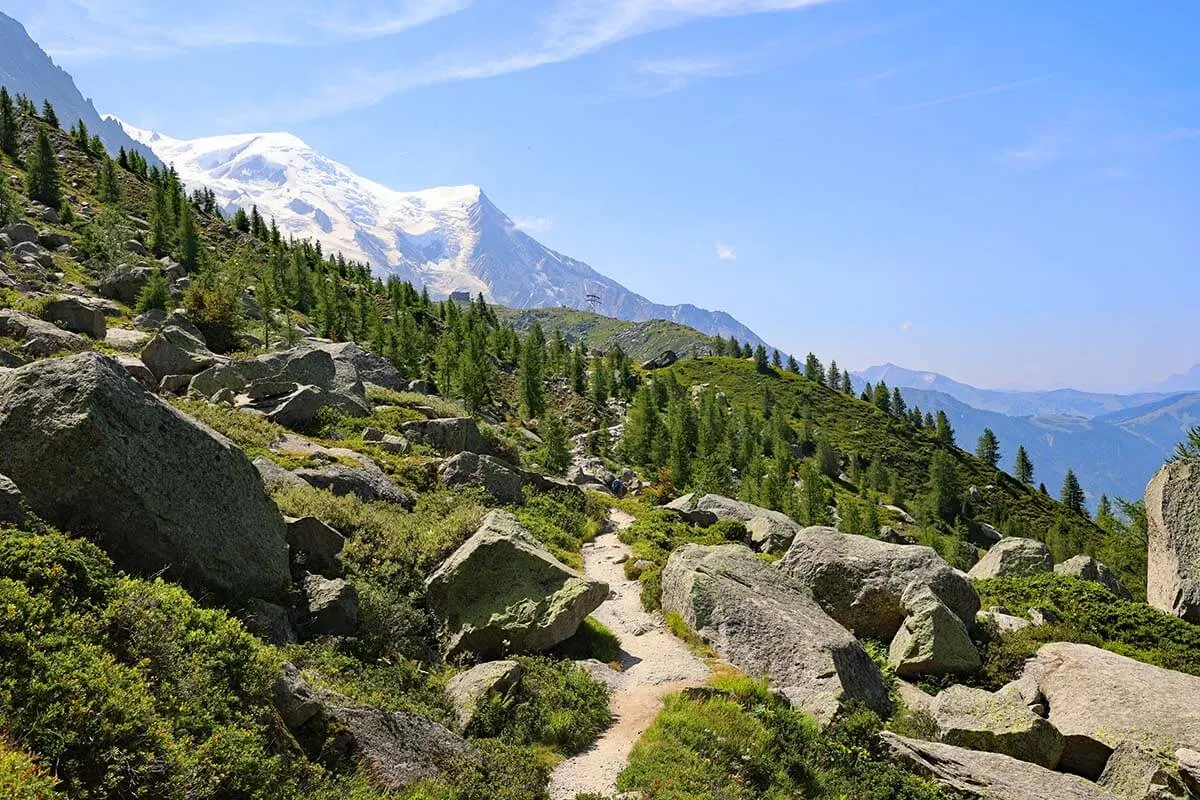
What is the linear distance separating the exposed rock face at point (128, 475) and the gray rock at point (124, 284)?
46255 mm

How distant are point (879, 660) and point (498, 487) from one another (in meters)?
17.4

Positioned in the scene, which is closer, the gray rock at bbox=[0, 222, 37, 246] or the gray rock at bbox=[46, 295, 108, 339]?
the gray rock at bbox=[46, 295, 108, 339]

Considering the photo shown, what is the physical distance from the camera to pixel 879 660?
2303 centimetres

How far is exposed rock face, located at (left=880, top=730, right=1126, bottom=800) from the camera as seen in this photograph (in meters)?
14.6

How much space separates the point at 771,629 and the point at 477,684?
9481 mm

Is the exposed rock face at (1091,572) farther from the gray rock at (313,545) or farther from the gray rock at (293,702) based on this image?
the gray rock at (293,702)

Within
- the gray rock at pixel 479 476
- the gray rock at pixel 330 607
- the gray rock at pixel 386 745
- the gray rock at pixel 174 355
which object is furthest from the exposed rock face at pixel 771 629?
the gray rock at pixel 174 355

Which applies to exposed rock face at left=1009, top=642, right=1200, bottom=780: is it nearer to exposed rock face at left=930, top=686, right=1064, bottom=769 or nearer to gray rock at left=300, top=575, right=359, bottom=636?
exposed rock face at left=930, top=686, right=1064, bottom=769

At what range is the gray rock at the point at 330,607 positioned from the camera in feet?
50.4

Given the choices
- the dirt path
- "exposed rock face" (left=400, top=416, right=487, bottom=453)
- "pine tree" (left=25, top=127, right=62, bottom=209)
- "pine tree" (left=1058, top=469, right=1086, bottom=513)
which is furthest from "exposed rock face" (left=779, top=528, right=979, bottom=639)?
"pine tree" (left=1058, top=469, right=1086, bottom=513)

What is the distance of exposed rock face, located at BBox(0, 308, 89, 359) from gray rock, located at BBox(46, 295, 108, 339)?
5466mm

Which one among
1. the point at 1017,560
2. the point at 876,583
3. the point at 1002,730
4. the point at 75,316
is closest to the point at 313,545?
the point at 1002,730

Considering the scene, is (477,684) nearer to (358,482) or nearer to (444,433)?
(358,482)

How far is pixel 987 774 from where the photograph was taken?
15.0m
